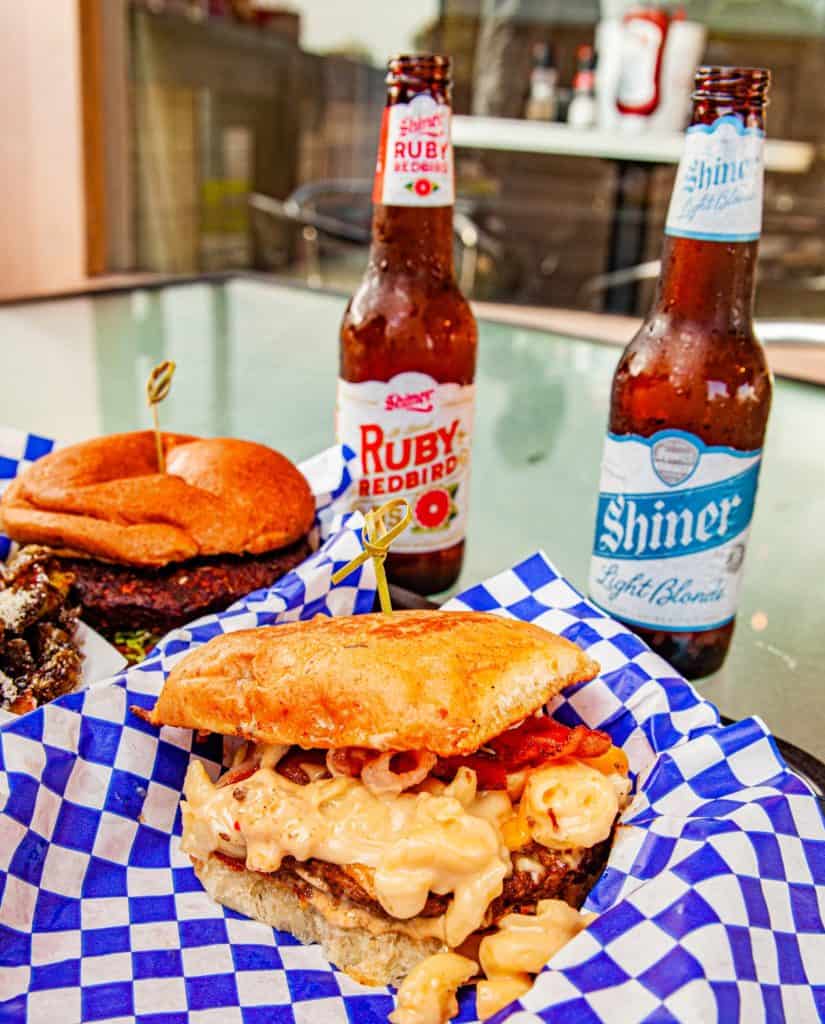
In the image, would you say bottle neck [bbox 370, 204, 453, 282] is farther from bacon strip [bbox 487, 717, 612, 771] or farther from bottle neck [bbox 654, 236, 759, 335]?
bacon strip [bbox 487, 717, 612, 771]

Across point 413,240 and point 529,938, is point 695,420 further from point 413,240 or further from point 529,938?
point 529,938

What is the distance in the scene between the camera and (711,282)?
Result: 1.26 metres

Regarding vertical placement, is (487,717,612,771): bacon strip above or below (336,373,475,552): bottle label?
below

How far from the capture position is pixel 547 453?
2.08 metres

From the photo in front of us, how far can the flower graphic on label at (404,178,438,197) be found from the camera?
1428 mm

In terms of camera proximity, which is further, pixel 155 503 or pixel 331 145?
pixel 331 145

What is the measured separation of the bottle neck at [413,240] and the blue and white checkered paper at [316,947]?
1.90 feet

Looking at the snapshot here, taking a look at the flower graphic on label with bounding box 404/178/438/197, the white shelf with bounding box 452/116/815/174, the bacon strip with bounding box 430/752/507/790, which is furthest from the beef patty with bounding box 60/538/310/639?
the white shelf with bounding box 452/116/815/174

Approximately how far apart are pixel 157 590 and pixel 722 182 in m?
0.84

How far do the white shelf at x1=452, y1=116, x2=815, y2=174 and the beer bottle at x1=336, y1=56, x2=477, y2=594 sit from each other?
130 inches

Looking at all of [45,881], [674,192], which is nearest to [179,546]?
[45,881]

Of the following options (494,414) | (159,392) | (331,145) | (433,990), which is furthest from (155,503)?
(331,145)

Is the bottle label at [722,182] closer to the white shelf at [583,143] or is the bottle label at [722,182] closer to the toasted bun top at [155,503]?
the toasted bun top at [155,503]

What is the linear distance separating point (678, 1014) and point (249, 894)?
0.44 m
